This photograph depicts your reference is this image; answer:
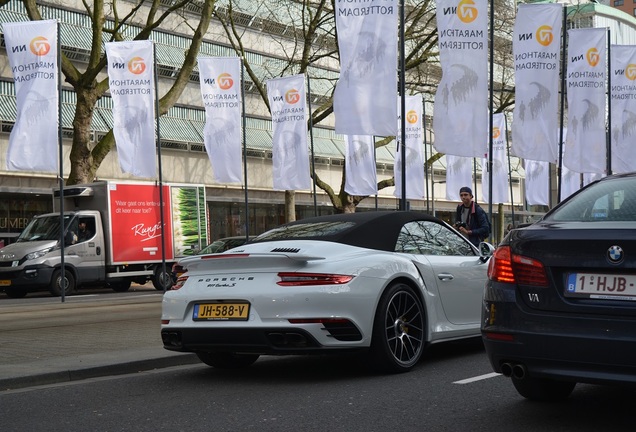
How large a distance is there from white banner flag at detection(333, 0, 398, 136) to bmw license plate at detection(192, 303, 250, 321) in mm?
8909

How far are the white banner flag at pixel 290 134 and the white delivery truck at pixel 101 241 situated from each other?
3582 millimetres

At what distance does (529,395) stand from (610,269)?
56.3 inches

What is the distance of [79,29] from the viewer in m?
38.2

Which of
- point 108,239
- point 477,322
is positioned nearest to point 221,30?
point 108,239

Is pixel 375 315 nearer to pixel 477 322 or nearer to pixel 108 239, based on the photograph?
pixel 477 322

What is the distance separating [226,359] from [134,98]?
13.2 metres

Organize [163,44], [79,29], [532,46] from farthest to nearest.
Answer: [163,44]
[79,29]
[532,46]

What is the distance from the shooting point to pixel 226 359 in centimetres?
849

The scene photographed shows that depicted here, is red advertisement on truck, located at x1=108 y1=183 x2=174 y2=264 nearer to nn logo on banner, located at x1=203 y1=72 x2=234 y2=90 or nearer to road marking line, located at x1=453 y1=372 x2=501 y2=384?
nn logo on banner, located at x1=203 y1=72 x2=234 y2=90

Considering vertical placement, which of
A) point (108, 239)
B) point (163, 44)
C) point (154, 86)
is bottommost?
point (108, 239)

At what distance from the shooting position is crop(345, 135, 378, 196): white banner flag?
27391mm

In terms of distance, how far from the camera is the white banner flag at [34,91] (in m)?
18.9

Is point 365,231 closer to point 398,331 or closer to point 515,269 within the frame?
point 398,331

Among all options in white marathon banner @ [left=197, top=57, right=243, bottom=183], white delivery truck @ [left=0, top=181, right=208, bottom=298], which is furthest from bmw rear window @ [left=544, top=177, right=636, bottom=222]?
white delivery truck @ [left=0, top=181, right=208, bottom=298]
